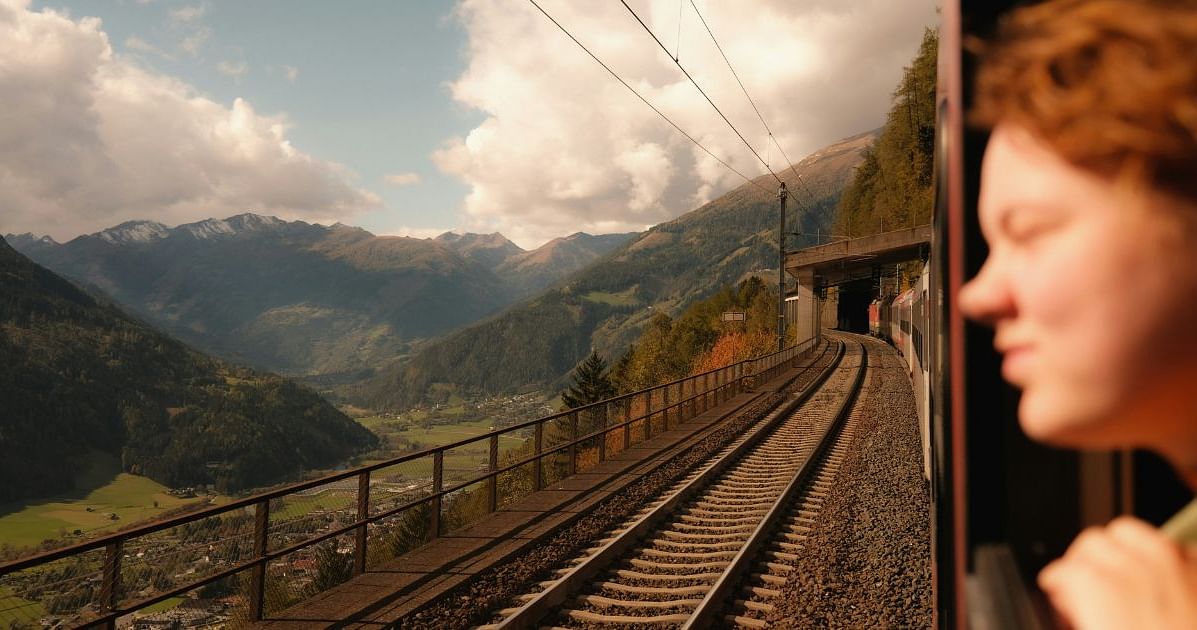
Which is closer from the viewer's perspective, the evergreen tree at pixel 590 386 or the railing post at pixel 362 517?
the railing post at pixel 362 517

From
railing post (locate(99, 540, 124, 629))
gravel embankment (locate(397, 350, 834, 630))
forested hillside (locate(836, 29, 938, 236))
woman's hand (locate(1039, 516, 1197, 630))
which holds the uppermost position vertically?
forested hillside (locate(836, 29, 938, 236))

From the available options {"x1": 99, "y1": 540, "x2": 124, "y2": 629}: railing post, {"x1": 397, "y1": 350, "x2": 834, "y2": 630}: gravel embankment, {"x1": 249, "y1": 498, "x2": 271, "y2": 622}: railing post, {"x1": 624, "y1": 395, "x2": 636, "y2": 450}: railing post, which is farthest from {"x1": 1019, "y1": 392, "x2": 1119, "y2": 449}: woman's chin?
{"x1": 624, "y1": 395, "x2": 636, "y2": 450}: railing post

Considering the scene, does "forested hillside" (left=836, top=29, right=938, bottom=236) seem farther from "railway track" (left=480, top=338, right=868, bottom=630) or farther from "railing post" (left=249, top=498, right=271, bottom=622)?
"railing post" (left=249, top=498, right=271, bottom=622)

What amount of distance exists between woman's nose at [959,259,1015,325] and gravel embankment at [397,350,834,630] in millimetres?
6462

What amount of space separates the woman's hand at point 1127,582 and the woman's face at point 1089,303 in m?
0.11

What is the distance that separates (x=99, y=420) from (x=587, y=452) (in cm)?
18760

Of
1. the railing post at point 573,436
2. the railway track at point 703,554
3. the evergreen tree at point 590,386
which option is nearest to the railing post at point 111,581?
the railway track at point 703,554

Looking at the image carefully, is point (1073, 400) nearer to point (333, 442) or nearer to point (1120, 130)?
point (1120, 130)

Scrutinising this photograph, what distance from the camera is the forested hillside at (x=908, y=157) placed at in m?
51.3

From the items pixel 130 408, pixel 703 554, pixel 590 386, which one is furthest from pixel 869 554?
pixel 130 408

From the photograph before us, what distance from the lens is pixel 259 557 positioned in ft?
20.9

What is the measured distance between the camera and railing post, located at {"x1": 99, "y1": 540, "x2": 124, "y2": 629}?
16.9 feet

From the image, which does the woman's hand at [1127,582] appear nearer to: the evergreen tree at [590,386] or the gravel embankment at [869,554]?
the gravel embankment at [869,554]

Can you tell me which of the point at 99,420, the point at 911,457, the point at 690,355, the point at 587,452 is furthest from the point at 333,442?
the point at 911,457
